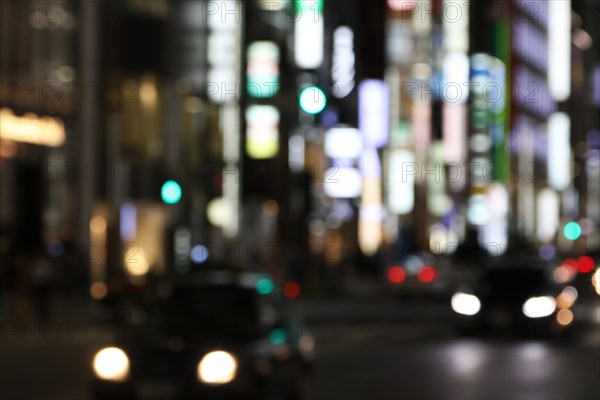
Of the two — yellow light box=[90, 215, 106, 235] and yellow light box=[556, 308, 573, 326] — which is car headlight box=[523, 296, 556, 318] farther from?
yellow light box=[90, 215, 106, 235]

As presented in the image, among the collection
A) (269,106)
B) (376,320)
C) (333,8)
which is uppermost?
(333,8)

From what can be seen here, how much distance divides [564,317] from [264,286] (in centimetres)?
1601

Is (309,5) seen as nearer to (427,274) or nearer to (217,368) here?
(427,274)

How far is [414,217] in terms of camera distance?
87.2m

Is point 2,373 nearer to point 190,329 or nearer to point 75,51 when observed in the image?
point 190,329

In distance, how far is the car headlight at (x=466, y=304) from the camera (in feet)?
97.8

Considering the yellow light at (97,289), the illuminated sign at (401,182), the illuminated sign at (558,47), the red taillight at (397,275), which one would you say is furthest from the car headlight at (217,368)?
the illuminated sign at (558,47)

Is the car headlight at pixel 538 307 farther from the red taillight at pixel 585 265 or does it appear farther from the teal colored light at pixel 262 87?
the teal colored light at pixel 262 87

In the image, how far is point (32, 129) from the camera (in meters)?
46.0

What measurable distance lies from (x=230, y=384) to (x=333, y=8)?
53.9 metres

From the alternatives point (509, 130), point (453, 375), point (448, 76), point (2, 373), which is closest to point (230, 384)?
point (453, 375)

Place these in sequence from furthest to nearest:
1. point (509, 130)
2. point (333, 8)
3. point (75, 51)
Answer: point (509, 130) < point (333, 8) < point (75, 51)

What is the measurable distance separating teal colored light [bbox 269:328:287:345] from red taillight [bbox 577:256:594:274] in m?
39.3

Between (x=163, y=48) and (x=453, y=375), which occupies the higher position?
(x=163, y=48)
